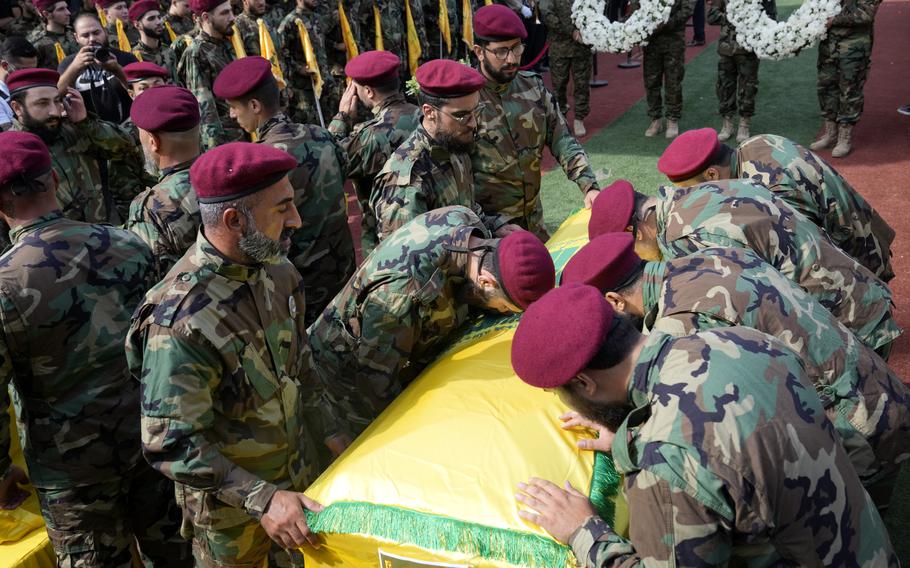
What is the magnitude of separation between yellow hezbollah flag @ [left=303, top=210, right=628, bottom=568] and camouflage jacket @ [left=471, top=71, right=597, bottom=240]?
7.10 feet

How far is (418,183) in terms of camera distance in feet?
11.7

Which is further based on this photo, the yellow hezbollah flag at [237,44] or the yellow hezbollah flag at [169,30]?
the yellow hezbollah flag at [169,30]

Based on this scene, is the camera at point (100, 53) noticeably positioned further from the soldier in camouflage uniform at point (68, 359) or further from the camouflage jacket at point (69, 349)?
the camouflage jacket at point (69, 349)

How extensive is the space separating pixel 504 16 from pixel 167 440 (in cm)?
332

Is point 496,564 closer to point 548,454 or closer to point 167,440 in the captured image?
point 548,454

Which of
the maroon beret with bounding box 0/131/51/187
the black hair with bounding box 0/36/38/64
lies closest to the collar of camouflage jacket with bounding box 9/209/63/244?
the maroon beret with bounding box 0/131/51/187

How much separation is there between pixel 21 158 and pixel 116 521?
1394 millimetres

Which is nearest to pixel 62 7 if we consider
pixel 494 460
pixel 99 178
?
pixel 99 178

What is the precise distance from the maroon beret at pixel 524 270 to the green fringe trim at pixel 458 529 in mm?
625

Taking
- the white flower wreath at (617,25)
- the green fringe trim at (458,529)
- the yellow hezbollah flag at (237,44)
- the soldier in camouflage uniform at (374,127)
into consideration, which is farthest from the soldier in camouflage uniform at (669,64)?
the green fringe trim at (458,529)

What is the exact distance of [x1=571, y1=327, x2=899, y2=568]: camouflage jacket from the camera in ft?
5.36

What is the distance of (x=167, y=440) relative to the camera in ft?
7.03

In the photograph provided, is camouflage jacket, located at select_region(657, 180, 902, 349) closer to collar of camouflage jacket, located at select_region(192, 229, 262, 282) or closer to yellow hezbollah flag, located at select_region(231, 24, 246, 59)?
collar of camouflage jacket, located at select_region(192, 229, 262, 282)

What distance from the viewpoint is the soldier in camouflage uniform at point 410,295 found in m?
2.68
